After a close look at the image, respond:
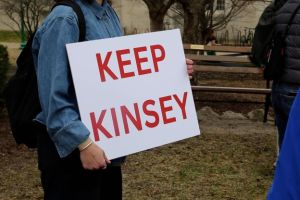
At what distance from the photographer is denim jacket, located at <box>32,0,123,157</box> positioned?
2.22 meters

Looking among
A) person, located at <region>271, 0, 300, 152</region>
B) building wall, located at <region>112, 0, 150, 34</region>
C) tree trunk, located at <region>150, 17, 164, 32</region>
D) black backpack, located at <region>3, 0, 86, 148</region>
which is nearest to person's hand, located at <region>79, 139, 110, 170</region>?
black backpack, located at <region>3, 0, 86, 148</region>

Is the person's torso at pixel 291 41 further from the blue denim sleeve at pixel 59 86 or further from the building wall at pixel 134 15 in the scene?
the building wall at pixel 134 15

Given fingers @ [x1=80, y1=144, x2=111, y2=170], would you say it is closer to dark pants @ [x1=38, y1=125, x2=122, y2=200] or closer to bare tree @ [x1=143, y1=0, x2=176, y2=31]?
dark pants @ [x1=38, y1=125, x2=122, y2=200]

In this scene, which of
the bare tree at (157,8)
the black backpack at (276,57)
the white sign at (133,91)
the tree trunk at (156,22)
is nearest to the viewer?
the white sign at (133,91)

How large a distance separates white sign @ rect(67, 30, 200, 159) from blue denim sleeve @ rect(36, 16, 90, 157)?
46 mm

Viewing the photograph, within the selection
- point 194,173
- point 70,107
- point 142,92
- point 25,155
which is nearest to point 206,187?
point 194,173

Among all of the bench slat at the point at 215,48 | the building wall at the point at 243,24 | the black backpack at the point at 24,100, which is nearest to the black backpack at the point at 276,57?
the black backpack at the point at 24,100

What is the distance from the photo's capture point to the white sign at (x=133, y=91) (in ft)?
7.68

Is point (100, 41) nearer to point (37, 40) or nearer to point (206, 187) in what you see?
point (37, 40)

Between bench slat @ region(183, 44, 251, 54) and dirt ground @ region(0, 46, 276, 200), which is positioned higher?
bench slat @ region(183, 44, 251, 54)

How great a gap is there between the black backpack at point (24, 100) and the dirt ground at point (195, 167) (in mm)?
2428

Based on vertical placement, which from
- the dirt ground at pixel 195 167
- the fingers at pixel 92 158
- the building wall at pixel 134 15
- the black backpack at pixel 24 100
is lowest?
the building wall at pixel 134 15

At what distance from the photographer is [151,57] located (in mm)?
2580

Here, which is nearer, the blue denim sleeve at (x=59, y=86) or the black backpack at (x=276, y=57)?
the blue denim sleeve at (x=59, y=86)
